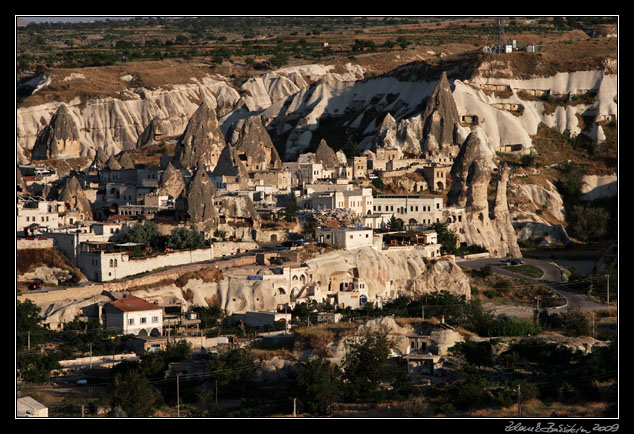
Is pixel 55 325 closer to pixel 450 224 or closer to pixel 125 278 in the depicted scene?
pixel 125 278

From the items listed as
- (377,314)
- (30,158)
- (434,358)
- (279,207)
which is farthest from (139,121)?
(434,358)

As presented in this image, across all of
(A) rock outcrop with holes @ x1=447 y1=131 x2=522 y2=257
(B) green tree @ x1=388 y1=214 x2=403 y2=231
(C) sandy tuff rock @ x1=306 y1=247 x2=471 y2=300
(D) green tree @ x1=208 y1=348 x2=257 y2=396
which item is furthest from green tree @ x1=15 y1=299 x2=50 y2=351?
(A) rock outcrop with holes @ x1=447 y1=131 x2=522 y2=257

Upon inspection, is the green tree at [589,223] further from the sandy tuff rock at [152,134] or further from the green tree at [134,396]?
the green tree at [134,396]

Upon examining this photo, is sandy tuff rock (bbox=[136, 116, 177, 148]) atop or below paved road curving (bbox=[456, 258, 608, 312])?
atop

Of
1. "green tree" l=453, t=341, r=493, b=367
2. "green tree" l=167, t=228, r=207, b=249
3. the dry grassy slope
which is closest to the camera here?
"green tree" l=453, t=341, r=493, b=367

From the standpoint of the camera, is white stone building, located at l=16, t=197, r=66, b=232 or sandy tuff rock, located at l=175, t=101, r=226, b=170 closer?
white stone building, located at l=16, t=197, r=66, b=232

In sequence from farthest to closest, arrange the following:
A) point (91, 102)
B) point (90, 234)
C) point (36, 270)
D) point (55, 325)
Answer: point (91, 102) → point (90, 234) → point (36, 270) → point (55, 325)

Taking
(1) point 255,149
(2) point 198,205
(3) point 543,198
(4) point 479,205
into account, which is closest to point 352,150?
(1) point 255,149

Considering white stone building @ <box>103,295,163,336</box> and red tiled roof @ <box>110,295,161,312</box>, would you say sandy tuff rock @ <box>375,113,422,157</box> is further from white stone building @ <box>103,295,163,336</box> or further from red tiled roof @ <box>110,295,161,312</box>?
white stone building @ <box>103,295,163,336</box>
